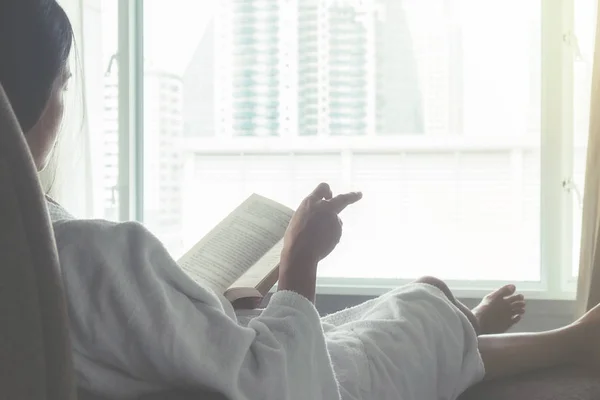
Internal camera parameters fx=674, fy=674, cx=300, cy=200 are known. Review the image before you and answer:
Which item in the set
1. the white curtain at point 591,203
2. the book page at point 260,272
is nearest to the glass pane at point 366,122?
the white curtain at point 591,203

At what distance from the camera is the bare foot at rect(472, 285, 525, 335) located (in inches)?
60.5

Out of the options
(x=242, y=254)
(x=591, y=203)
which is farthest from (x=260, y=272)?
(x=591, y=203)

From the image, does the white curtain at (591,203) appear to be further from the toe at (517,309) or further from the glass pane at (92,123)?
the glass pane at (92,123)

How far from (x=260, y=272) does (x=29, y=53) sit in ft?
1.72

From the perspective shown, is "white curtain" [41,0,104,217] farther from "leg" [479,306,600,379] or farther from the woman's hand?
"leg" [479,306,600,379]

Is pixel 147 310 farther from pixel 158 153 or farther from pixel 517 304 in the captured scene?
pixel 158 153

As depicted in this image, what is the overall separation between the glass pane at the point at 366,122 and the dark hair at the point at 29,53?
1.70 meters

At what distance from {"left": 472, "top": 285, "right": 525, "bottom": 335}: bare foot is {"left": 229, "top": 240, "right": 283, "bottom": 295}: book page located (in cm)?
60

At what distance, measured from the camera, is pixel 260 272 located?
3.68 ft

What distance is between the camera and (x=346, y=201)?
110 cm

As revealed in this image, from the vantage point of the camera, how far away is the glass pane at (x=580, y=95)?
2.16 metres

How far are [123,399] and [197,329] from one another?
11 centimetres

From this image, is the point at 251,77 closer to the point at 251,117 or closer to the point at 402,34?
the point at 251,117

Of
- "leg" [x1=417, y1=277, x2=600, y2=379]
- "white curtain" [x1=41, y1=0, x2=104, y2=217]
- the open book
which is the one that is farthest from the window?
the open book
